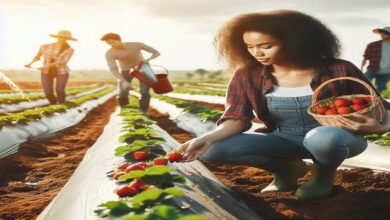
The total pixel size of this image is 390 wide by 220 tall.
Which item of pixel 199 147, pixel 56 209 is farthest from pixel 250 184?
pixel 56 209

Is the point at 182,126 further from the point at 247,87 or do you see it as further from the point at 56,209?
the point at 56,209

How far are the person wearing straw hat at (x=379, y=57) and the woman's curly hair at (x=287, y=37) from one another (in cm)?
604

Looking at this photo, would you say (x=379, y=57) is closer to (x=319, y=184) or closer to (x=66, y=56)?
(x=319, y=184)

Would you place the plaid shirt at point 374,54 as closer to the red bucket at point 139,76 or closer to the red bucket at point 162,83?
the red bucket at point 162,83

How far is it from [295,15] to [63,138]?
523 centimetres

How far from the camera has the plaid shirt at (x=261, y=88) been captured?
9.64ft

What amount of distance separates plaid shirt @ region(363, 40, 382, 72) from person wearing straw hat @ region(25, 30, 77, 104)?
21.0 ft

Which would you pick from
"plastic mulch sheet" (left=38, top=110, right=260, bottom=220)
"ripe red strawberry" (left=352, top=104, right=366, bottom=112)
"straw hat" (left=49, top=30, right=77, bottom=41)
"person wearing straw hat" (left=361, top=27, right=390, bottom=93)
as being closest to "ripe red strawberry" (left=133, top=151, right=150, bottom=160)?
"plastic mulch sheet" (left=38, top=110, right=260, bottom=220)

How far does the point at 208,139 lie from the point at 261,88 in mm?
552

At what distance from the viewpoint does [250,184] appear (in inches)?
144

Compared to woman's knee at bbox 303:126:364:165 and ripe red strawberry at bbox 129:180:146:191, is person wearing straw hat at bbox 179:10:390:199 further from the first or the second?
ripe red strawberry at bbox 129:180:146:191

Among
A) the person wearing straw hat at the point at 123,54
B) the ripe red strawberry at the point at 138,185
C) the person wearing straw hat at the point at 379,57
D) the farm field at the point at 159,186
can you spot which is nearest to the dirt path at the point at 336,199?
the farm field at the point at 159,186

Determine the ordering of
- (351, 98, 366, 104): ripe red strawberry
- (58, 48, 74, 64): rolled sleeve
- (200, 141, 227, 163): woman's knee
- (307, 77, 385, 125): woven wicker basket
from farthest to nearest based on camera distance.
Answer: (58, 48, 74, 64): rolled sleeve < (200, 141, 227, 163): woman's knee < (351, 98, 366, 104): ripe red strawberry < (307, 77, 385, 125): woven wicker basket

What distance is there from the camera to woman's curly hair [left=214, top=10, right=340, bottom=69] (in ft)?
9.46
